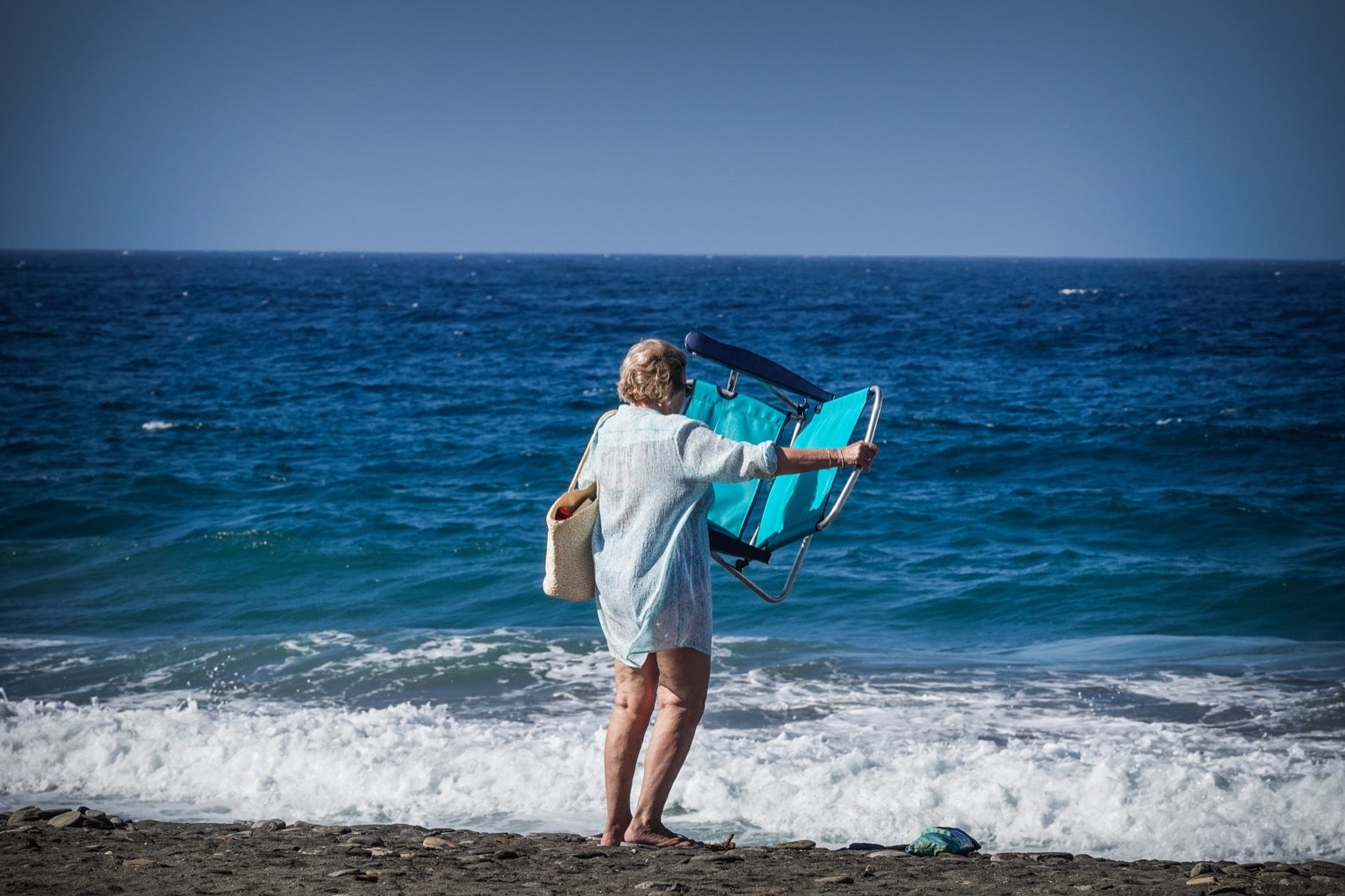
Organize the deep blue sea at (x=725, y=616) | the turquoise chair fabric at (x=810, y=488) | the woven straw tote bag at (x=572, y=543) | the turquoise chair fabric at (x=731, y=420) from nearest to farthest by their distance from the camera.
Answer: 1. the woven straw tote bag at (x=572, y=543)
2. the turquoise chair fabric at (x=810, y=488)
3. the turquoise chair fabric at (x=731, y=420)
4. the deep blue sea at (x=725, y=616)

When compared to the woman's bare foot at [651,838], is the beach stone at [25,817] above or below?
below

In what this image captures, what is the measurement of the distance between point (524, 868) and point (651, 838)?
0.44 meters

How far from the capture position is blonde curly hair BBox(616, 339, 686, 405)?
149 inches

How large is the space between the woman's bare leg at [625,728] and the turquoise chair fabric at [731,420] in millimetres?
1023

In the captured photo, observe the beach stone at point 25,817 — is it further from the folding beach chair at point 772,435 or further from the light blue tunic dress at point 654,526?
the folding beach chair at point 772,435

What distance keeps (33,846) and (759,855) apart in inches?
98.4

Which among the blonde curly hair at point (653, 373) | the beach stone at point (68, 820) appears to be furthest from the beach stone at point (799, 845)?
the beach stone at point (68, 820)

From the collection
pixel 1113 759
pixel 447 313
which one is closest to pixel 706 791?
pixel 1113 759

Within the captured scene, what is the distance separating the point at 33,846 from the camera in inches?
164

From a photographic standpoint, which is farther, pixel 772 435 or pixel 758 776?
pixel 758 776

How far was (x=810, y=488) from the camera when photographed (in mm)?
4523

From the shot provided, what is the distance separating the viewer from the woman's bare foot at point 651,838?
409 centimetres

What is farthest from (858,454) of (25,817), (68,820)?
(25,817)

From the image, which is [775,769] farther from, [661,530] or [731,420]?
[661,530]
